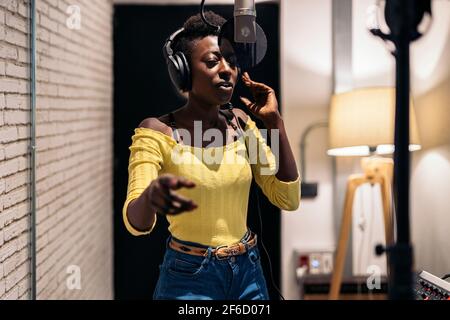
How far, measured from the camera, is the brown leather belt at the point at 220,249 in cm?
161

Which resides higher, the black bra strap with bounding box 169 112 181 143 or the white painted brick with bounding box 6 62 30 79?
the white painted brick with bounding box 6 62 30 79

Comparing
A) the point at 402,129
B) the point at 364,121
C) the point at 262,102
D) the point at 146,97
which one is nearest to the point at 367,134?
the point at 364,121

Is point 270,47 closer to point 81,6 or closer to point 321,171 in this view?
point 321,171

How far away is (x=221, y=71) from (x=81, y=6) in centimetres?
93

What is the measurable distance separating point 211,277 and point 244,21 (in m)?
0.67

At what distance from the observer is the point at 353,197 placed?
219 cm

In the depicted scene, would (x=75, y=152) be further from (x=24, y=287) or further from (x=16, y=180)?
(x=24, y=287)

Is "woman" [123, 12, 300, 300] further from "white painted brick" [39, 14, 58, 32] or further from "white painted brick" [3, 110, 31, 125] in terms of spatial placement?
"white painted brick" [39, 14, 58, 32]

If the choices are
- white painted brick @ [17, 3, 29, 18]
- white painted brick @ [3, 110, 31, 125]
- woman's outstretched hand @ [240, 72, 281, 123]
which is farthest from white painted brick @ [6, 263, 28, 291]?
woman's outstretched hand @ [240, 72, 281, 123]

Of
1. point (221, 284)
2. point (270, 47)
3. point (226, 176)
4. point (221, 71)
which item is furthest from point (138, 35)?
point (221, 284)

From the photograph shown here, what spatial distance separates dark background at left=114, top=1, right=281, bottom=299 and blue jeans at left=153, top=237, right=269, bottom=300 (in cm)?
11

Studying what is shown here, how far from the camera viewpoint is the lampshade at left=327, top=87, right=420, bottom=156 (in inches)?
83.4
